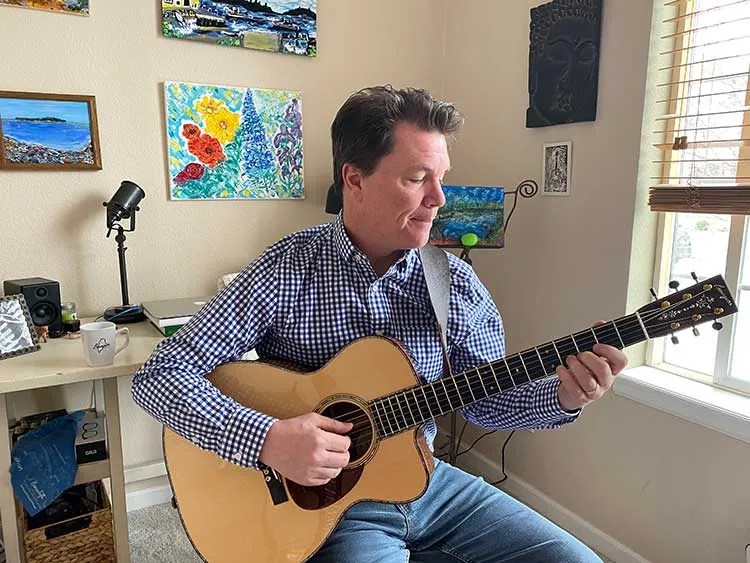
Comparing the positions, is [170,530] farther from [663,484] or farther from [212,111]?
[663,484]

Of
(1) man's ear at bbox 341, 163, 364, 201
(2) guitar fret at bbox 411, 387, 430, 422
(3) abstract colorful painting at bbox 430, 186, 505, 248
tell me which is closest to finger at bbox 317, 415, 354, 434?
(2) guitar fret at bbox 411, 387, 430, 422

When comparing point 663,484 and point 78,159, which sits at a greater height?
point 78,159

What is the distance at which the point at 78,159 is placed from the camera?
1.81m

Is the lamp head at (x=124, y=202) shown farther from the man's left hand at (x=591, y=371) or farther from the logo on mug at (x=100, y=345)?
the man's left hand at (x=591, y=371)

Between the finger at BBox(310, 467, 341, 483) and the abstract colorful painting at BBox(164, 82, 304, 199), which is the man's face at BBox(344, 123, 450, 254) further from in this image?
the abstract colorful painting at BBox(164, 82, 304, 199)

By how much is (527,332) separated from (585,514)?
62cm

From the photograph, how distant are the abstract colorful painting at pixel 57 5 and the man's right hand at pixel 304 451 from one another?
148 cm

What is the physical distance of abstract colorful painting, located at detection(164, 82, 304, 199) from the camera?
1.95m

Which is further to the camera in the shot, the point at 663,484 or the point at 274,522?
the point at 663,484

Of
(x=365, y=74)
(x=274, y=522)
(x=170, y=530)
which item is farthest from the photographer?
(x=365, y=74)

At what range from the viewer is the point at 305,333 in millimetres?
1180

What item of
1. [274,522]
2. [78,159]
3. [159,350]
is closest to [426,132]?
[159,350]

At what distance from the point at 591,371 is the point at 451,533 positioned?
0.43 m

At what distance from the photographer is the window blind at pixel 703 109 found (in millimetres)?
1426
